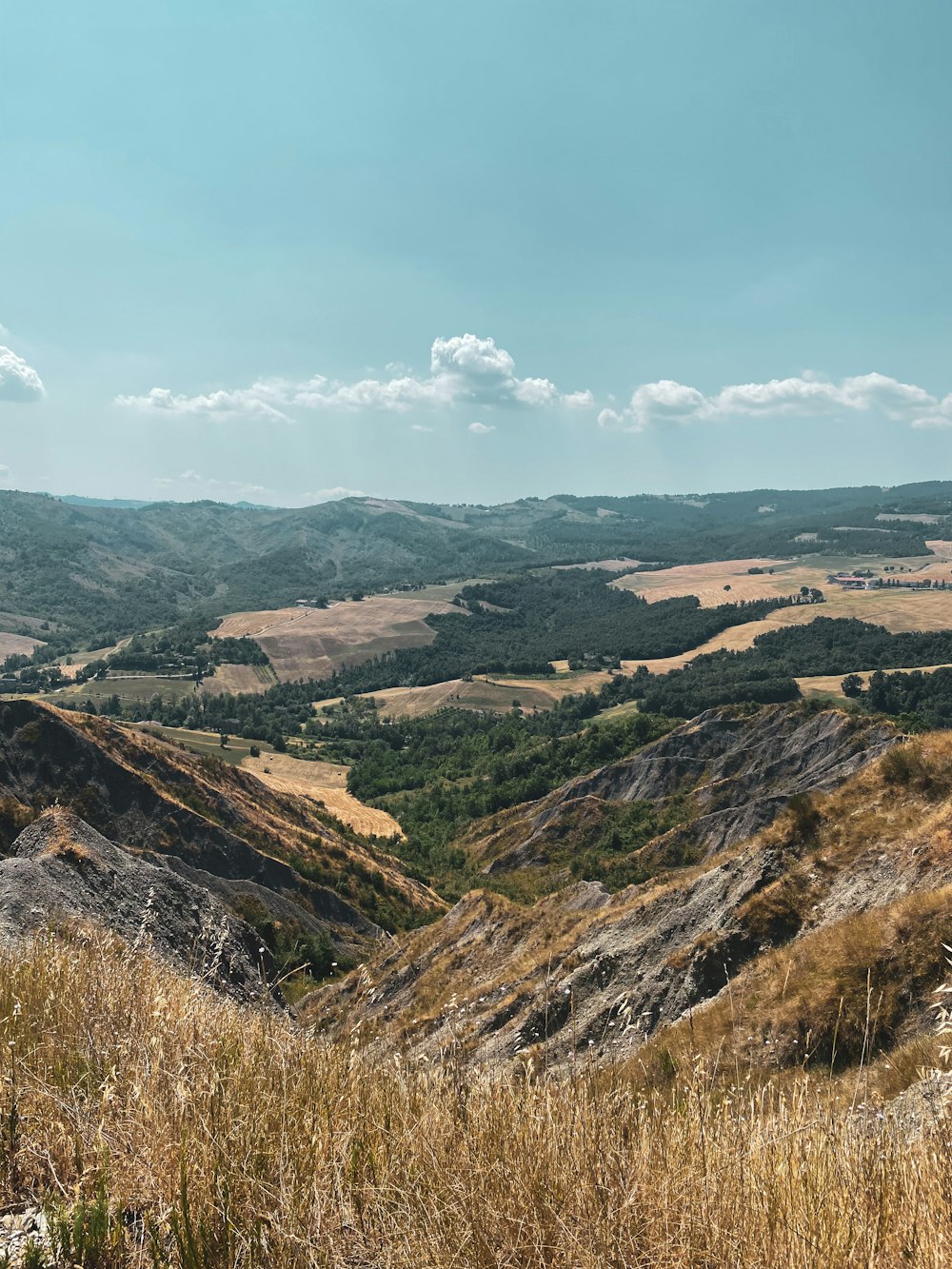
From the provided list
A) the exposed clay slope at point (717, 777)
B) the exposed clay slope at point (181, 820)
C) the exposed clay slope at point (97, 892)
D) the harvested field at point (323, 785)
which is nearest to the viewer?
the exposed clay slope at point (97, 892)

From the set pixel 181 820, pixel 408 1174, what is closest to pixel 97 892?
pixel 408 1174

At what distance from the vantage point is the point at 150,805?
2493 inches

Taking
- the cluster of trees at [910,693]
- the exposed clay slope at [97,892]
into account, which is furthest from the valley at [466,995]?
the cluster of trees at [910,693]

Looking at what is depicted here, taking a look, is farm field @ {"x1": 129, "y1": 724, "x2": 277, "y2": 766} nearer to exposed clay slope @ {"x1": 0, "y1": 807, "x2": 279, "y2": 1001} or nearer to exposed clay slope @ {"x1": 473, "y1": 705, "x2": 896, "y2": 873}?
exposed clay slope @ {"x1": 473, "y1": 705, "x2": 896, "y2": 873}

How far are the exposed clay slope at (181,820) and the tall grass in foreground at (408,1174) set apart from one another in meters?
45.7

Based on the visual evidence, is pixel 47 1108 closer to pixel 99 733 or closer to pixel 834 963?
pixel 834 963

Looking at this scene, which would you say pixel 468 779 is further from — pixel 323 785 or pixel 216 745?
pixel 216 745

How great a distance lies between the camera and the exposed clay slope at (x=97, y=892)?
23.2 m

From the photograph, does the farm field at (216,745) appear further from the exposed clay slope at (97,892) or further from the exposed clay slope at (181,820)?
the exposed clay slope at (97,892)

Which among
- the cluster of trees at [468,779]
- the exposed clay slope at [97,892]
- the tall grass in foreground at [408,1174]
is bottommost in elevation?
the cluster of trees at [468,779]

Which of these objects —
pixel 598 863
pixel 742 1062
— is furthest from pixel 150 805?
pixel 742 1062

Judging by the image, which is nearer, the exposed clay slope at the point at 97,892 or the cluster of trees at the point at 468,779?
the exposed clay slope at the point at 97,892

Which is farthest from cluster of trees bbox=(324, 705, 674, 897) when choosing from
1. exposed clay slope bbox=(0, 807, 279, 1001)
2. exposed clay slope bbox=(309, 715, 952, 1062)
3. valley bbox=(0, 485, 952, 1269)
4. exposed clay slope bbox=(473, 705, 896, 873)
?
exposed clay slope bbox=(309, 715, 952, 1062)

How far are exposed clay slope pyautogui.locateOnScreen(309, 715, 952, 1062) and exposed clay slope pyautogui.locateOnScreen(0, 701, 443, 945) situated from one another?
31765 millimetres
